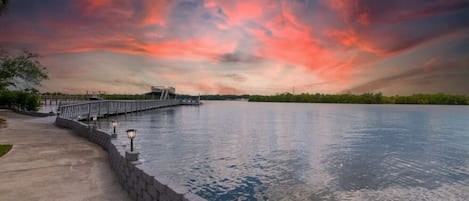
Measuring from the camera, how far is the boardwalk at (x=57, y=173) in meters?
8.10

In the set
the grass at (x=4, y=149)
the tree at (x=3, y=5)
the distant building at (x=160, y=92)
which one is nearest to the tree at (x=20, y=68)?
the tree at (x=3, y=5)

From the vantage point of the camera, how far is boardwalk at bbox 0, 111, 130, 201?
8102 millimetres

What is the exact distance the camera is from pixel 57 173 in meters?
9.97

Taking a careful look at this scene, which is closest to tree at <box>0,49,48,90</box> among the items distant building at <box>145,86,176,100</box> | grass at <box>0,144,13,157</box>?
grass at <box>0,144,13,157</box>

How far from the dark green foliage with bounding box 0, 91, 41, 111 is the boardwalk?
39.4 m

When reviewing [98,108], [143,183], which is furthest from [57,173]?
[98,108]

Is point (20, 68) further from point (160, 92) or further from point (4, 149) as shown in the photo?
point (160, 92)

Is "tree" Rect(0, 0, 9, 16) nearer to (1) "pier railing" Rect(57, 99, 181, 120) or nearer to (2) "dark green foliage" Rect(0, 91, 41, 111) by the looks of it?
(1) "pier railing" Rect(57, 99, 181, 120)

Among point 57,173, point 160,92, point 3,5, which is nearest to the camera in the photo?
point 57,173

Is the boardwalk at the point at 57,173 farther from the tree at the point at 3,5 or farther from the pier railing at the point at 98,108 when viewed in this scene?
the pier railing at the point at 98,108

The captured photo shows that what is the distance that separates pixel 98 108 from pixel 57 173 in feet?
143

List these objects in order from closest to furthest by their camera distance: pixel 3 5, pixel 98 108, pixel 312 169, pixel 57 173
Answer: pixel 57 173
pixel 312 169
pixel 3 5
pixel 98 108

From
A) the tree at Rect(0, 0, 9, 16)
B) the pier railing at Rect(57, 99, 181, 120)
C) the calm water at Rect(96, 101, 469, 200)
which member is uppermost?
the tree at Rect(0, 0, 9, 16)

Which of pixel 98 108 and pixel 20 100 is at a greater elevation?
pixel 20 100
